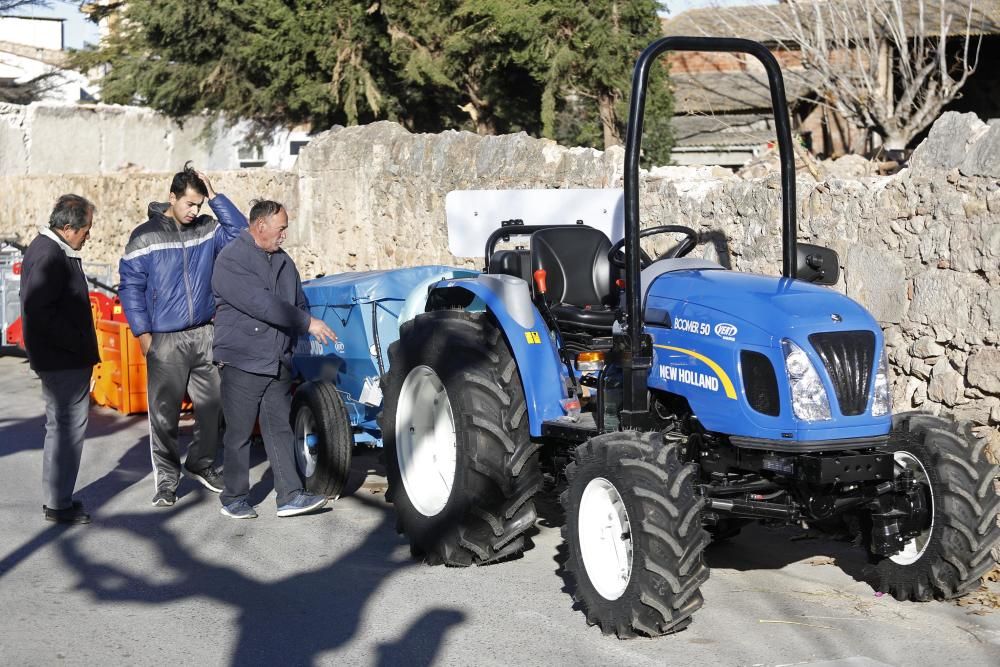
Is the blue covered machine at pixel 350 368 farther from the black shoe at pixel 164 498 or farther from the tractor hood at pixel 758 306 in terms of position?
the tractor hood at pixel 758 306

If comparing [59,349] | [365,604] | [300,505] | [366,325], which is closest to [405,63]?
[366,325]

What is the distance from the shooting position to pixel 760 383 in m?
5.39

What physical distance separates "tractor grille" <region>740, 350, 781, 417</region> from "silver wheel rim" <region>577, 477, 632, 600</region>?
0.72m

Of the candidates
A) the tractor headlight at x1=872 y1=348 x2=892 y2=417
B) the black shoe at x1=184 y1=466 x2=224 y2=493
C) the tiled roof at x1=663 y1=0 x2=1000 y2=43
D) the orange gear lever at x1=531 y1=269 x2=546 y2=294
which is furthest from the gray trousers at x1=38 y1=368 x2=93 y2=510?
the tiled roof at x1=663 y1=0 x2=1000 y2=43

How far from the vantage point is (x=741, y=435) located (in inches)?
215

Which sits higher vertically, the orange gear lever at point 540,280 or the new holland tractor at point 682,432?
the orange gear lever at point 540,280

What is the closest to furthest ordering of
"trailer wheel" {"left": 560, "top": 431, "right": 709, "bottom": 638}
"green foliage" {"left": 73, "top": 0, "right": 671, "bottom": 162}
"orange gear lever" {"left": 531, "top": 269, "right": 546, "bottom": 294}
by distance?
"trailer wheel" {"left": 560, "top": 431, "right": 709, "bottom": 638}
"orange gear lever" {"left": 531, "top": 269, "right": 546, "bottom": 294}
"green foliage" {"left": 73, "top": 0, "right": 671, "bottom": 162}

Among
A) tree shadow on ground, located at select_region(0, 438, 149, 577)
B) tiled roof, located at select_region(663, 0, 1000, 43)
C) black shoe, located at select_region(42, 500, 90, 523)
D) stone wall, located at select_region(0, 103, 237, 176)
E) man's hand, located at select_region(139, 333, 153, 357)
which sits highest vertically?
tiled roof, located at select_region(663, 0, 1000, 43)

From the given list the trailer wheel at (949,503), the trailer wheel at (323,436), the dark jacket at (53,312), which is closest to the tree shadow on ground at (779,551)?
the trailer wheel at (949,503)

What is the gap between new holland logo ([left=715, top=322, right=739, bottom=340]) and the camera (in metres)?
5.50

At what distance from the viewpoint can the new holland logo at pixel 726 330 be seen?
5.50 meters

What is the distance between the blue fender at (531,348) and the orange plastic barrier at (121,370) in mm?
5374

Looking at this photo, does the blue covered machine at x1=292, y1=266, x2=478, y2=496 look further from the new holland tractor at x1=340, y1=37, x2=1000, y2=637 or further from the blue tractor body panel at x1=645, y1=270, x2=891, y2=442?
the blue tractor body panel at x1=645, y1=270, x2=891, y2=442

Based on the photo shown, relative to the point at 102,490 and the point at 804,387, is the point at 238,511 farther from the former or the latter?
the point at 804,387
